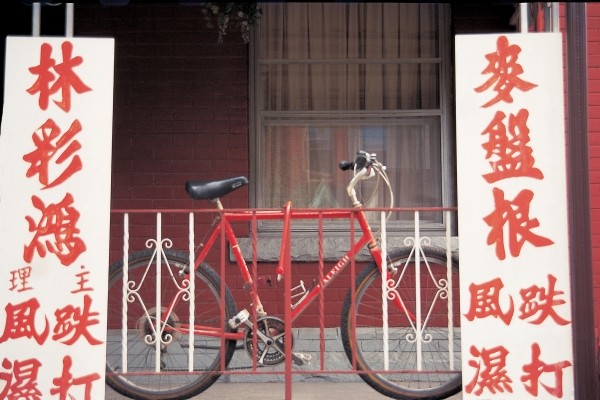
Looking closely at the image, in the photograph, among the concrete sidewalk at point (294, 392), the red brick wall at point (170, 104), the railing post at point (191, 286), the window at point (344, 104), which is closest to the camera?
the railing post at point (191, 286)

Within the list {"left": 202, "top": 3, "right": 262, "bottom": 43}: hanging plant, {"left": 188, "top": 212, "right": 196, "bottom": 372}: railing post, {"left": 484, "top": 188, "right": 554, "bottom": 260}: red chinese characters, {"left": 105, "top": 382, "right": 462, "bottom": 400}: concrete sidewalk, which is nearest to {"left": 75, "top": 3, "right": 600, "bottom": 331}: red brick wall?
{"left": 202, "top": 3, "right": 262, "bottom": 43}: hanging plant

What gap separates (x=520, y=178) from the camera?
397 centimetres

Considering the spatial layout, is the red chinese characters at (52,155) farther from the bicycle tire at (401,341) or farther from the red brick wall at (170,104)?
the red brick wall at (170,104)

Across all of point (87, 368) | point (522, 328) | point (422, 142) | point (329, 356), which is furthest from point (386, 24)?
point (87, 368)

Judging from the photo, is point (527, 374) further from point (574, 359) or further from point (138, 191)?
point (138, 191)

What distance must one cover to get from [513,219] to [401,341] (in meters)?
1.29

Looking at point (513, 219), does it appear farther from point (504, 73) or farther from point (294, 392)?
point (294, 392)

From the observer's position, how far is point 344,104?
252 inches

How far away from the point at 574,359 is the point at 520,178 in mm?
968

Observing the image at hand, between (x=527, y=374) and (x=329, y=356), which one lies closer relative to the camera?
(x=527, y=374)

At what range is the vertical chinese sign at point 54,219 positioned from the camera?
3979 millimetres

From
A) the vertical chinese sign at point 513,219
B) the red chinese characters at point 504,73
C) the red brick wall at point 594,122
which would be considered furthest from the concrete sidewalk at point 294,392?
the red chinese characters at point 504,73

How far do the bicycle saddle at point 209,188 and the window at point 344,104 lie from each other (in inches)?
73.7

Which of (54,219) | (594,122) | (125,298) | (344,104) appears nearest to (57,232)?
(54,219)
